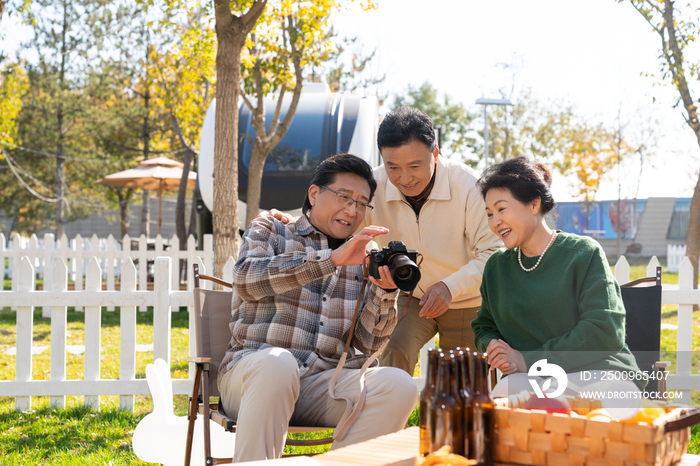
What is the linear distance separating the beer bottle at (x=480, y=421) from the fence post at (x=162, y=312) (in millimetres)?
3310

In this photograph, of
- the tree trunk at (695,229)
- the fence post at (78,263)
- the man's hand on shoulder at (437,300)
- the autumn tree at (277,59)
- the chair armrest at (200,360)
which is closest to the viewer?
the chair armrest at (200,360)

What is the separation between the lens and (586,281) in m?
2.38

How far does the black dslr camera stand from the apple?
747mm

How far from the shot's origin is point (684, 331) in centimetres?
465

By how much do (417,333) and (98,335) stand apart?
99.5 inches

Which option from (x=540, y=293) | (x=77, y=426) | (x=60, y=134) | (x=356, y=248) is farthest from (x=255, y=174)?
(x=60, y=134)

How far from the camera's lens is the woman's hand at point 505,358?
7.55 feet

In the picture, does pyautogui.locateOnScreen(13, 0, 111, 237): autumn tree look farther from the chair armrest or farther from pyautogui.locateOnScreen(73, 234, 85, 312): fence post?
the chair armrest

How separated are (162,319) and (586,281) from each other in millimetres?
3129

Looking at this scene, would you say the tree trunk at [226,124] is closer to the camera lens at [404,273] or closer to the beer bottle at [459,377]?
the camera lens at [404,273]

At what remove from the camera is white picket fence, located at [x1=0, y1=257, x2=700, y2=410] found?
Result: 4.43m

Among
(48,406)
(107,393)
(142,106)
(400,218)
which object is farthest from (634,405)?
(142,106)

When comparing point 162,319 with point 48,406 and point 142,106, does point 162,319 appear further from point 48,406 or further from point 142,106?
point 142,106

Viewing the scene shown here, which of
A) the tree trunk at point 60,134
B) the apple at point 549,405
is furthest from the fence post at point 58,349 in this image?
the tree trunk at point 60,134
